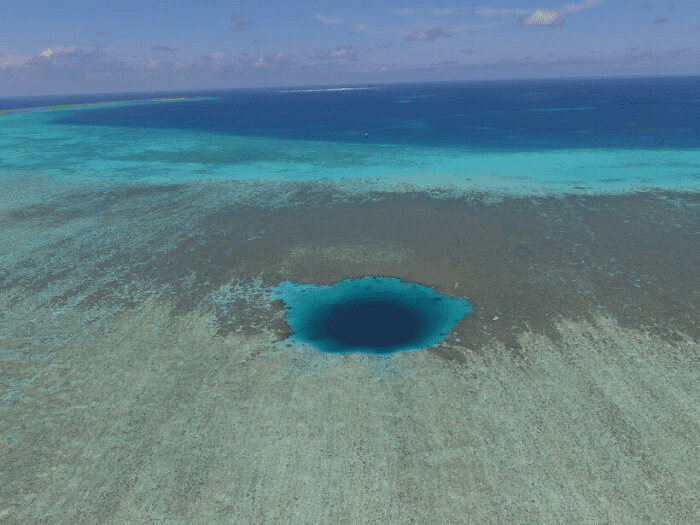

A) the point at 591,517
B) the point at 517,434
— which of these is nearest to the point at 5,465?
the point at 517,434

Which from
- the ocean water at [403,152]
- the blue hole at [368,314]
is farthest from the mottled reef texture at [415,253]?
the ocean water at [403,152]

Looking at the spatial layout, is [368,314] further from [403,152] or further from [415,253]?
[403,152]

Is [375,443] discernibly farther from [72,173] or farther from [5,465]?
[72,173]

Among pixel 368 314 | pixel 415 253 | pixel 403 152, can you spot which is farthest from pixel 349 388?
pixel 403 152

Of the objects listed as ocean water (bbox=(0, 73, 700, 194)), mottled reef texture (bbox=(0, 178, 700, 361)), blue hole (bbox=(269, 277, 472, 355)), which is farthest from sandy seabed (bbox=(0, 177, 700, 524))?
ocean water (bbox=(0, 73, 700, 194))

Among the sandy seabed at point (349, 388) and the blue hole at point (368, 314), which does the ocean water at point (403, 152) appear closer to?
the sandy seabed at point (349, 388)

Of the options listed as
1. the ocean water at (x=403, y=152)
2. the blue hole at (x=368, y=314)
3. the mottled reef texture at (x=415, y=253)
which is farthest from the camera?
the ocean water at (x=403, y=152)
